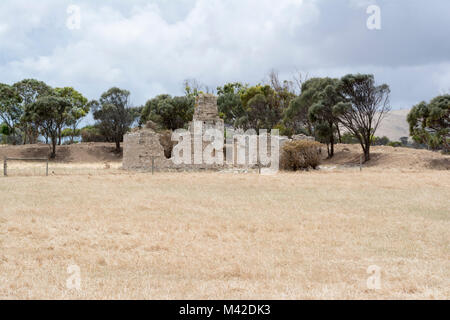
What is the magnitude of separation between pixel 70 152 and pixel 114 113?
710cm

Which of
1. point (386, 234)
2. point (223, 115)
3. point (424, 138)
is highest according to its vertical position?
point (223, 115)

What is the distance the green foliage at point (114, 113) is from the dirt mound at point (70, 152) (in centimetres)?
318

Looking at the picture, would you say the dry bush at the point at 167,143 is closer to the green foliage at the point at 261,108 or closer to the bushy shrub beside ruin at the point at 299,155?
the bushy shrub beside ruin at the point at 299,155

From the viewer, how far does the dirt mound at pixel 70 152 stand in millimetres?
40688

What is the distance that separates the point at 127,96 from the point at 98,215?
40.2m

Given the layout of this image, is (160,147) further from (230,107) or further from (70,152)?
(230,107)

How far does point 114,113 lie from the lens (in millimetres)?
46844

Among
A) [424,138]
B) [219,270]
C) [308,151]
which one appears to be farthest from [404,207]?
[424,138]

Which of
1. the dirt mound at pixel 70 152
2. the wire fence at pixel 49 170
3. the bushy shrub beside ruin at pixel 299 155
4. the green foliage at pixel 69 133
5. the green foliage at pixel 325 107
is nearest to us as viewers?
the wire fence at pixel 49 170

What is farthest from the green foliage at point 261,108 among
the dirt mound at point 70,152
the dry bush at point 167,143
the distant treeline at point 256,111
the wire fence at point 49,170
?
the wire fence at point 49,170

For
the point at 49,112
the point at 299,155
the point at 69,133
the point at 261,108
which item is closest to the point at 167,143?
the point at 299,155

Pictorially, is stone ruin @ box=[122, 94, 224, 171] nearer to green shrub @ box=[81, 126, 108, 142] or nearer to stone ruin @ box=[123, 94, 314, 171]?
stone ruin @ box=[123, 94, 314, 171]
